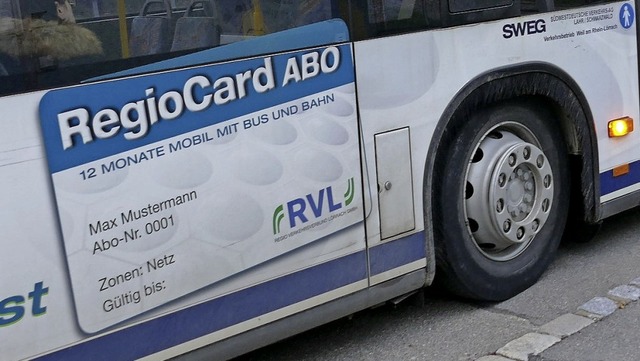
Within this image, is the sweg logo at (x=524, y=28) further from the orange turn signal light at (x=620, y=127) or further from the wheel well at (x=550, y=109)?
the orange turn signal light at (x=620, y=127)

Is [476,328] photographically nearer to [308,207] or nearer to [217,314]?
[308,207]

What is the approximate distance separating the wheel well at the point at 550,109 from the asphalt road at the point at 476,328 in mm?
405

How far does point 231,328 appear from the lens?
377 centimetres

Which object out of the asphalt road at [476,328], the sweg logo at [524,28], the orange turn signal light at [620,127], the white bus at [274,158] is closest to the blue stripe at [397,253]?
the white bus at [274,158]

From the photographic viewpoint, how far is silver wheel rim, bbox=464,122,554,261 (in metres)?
4.74

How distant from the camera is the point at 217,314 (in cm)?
371

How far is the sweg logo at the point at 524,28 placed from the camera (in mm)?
4683

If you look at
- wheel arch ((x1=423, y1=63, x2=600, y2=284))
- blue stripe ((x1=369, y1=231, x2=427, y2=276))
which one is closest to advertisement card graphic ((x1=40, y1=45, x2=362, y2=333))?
blue stripe ((x1=369, y1=231, x2=427, y2=276))

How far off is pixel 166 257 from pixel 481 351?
1.65 m

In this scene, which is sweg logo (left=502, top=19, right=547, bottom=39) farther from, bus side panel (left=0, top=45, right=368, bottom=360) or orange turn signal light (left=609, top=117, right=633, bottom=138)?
bus side panel (left=0, top=45, right=368, bottom=360)

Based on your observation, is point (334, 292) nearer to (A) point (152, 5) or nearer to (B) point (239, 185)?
(B) point (239, 185)

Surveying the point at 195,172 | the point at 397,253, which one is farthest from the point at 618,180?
the point at 195,172

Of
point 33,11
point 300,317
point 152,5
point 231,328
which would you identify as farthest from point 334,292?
point 33,11

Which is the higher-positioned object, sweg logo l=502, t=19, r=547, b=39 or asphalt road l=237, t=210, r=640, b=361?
sweg logo l=502, t=19, r=547, b=39
